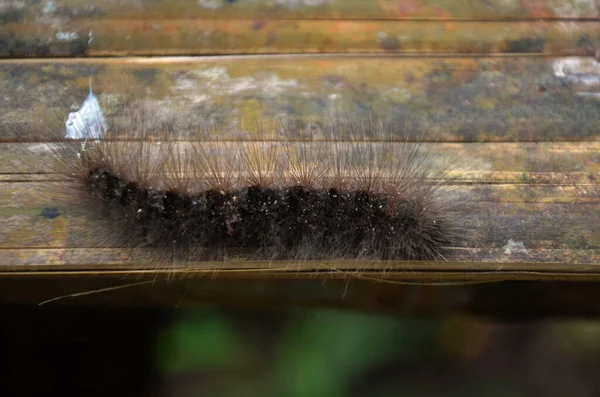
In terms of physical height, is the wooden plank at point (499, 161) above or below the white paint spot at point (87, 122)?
below

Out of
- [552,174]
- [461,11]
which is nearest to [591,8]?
[461,11]

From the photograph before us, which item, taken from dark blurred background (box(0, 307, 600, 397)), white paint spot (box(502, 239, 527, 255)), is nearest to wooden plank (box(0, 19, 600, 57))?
white paint spot (box(502, 239, 527, 255))

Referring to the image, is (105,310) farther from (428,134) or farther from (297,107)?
(428,134)

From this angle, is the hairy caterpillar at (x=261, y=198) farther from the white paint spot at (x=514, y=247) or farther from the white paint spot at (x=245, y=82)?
the white paint spot at (x=245, y=82)

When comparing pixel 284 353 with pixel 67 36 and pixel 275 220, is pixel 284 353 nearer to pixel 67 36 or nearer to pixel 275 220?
pixel 275 220

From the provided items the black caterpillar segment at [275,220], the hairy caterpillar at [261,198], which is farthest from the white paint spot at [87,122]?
the black caterpillar segment at [275,220]

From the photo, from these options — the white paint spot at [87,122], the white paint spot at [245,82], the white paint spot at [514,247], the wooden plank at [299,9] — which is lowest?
the white paint spot at [514,247]

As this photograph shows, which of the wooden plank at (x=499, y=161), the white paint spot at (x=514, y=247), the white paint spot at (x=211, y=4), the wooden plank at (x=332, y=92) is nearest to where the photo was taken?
the white paint spot at (x=514, y=247)
